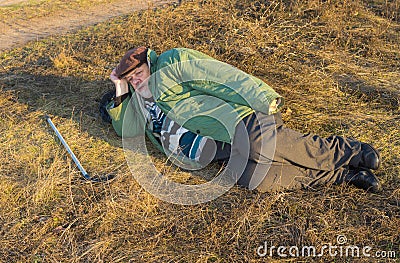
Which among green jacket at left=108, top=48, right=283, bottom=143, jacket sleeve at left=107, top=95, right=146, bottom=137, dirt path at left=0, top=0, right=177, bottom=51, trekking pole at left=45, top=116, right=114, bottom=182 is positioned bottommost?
dirt path at left=0, top=0, right=177, bottom=51

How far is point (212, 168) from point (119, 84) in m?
1.11

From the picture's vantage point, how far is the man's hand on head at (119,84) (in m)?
3.74

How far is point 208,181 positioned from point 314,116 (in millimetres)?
1333

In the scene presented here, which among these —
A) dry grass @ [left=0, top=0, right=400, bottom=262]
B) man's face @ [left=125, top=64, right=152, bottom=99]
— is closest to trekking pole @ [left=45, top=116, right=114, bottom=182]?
dry grass @ [left=0, top=0, right=400, bottom=262]

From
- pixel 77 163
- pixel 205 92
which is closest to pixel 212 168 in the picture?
pixel 205 92

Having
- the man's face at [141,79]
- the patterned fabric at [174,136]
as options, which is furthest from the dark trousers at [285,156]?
the man's face at [141,79]

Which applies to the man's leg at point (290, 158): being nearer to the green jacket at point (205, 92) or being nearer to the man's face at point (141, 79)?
the green jacket at point (205, 92)

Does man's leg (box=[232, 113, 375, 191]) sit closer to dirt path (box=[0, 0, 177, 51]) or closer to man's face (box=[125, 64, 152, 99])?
man's face (box=[125, 64, 152, 99])

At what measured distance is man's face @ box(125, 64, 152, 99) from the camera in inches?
144

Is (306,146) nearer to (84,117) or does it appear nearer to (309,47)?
(84,117)

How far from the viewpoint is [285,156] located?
119 inches

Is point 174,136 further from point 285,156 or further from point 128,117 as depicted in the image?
point 285,156

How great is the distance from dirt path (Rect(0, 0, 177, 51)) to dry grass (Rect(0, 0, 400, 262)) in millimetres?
453

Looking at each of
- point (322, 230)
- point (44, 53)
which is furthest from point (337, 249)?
point (44, 53)
